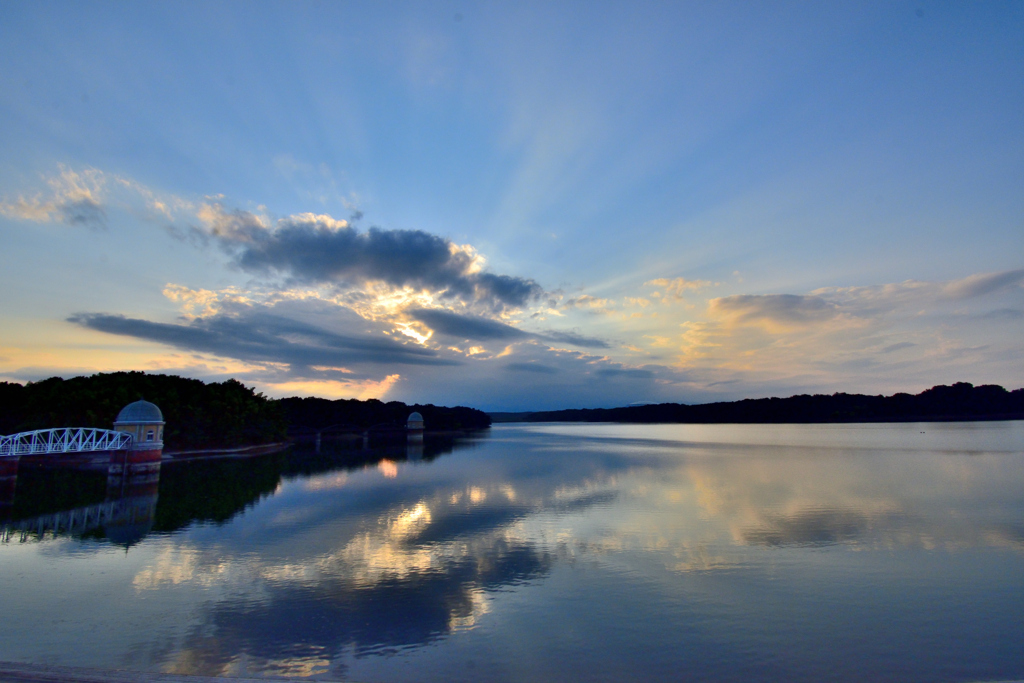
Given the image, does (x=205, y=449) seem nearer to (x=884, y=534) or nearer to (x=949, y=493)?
(x=884, y=534)

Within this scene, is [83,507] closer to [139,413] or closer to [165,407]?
[139,413]

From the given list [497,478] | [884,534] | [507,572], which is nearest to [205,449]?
[497,478]

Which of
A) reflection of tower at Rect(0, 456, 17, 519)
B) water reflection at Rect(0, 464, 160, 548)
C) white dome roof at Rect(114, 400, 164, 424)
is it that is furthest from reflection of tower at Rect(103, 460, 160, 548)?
reflection of tower at Rect(0, 456, 17, 519)

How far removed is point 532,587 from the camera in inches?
725

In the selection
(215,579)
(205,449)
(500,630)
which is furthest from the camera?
(205,449)

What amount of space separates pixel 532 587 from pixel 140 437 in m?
49.4

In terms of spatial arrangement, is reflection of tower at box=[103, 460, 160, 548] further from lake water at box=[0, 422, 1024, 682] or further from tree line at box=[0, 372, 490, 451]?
tree line at box=[0, 372, 490, 451]

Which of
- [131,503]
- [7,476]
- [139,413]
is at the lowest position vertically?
[131,503]

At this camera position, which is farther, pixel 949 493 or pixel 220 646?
pixel 949 493

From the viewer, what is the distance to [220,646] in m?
13.6

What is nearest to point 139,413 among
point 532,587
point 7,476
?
point 7,476

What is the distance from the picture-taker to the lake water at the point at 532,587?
1300cm

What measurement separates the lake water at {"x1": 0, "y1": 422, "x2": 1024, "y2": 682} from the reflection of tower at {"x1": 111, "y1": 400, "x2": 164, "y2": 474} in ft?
29.6

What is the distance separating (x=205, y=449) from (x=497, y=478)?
50.2 m
